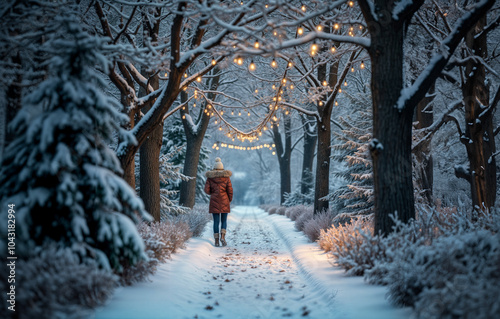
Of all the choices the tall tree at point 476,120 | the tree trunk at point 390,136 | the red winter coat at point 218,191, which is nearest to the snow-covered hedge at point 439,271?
the tree trunk at point 390,136

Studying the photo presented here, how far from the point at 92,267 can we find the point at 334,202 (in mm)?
8876

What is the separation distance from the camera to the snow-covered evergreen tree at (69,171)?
357cm

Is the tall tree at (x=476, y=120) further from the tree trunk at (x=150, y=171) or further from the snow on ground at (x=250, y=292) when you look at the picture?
the tree trunk at (x=150, y=171)

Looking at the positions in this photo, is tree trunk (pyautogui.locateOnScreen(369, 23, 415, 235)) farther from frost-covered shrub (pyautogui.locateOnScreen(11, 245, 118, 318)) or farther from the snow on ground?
frost-covered shrub (pyautogui.locateOnScreen(11, 245, 118, 318))

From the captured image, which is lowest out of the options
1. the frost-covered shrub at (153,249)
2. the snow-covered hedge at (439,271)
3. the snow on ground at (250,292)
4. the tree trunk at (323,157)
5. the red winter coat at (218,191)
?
the snow on ground at (250,292)

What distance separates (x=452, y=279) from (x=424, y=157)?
896 centimetres

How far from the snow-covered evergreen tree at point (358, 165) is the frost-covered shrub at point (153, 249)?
16.7ft

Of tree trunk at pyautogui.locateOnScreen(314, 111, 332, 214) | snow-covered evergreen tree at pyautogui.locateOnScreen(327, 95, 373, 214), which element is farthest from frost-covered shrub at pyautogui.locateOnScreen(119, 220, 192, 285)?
snow-covered evergreen tree at pyautogui.locateOnScreen(327, 95, 373, 214)

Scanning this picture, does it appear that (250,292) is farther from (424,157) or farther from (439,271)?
(424,157)

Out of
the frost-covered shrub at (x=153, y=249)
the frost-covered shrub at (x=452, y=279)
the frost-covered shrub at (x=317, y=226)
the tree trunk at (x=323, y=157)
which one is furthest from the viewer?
the tree trunk at (x=323, y=157)

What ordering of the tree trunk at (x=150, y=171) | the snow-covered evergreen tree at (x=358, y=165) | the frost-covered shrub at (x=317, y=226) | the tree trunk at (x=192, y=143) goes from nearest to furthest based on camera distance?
1. the tree trunk at (x=150, y=171)
2. the frost-covered shrub at (x=317, y=226)
3. the snow-covered evergreen tree at (x=358, y=165)
4. the tree trunk at (x=192, y=143)

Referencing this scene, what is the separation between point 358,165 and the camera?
11.0m

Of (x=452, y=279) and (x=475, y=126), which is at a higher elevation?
(x=475, y=126)

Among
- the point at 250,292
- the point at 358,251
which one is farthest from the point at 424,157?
the point at 250,292
